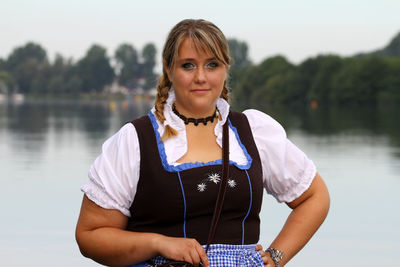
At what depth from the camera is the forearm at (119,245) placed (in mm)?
2387

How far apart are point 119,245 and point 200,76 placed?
0.60 metres

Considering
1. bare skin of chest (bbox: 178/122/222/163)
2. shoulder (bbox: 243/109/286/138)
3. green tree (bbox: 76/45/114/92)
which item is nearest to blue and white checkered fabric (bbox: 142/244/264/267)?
bare skin of chest (bbox: 178/122/222/163)

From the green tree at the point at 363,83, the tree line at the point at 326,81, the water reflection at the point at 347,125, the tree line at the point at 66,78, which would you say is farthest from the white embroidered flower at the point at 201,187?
the tree line at the point at 66,78

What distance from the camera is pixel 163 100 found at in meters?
2.60

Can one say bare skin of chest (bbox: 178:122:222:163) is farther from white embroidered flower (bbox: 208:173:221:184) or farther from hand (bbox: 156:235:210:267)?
hand (bbox: 156:235:210:267)

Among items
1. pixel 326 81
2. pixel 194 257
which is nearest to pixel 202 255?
pixel 194 257

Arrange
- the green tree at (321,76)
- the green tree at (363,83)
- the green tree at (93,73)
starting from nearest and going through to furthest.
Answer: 1. the green tree at (363,83)
2. the green tree at (321,76)
3. the green tree at (93,73)

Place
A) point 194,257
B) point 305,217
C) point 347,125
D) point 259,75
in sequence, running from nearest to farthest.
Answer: point 194,257 < point 305,217 < point 347,125 < point 259,75

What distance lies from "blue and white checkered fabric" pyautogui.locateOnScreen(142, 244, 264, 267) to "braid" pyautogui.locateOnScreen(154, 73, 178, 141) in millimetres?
390

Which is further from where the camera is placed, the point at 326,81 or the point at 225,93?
the point at 326,81

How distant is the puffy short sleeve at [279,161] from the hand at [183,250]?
0.43 m

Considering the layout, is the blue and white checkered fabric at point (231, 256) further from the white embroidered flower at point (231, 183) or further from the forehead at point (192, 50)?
the forehead at point (192, 50)

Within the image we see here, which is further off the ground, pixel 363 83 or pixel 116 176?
pixel 116 176

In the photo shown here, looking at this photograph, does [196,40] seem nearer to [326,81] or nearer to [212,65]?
[212,65]
